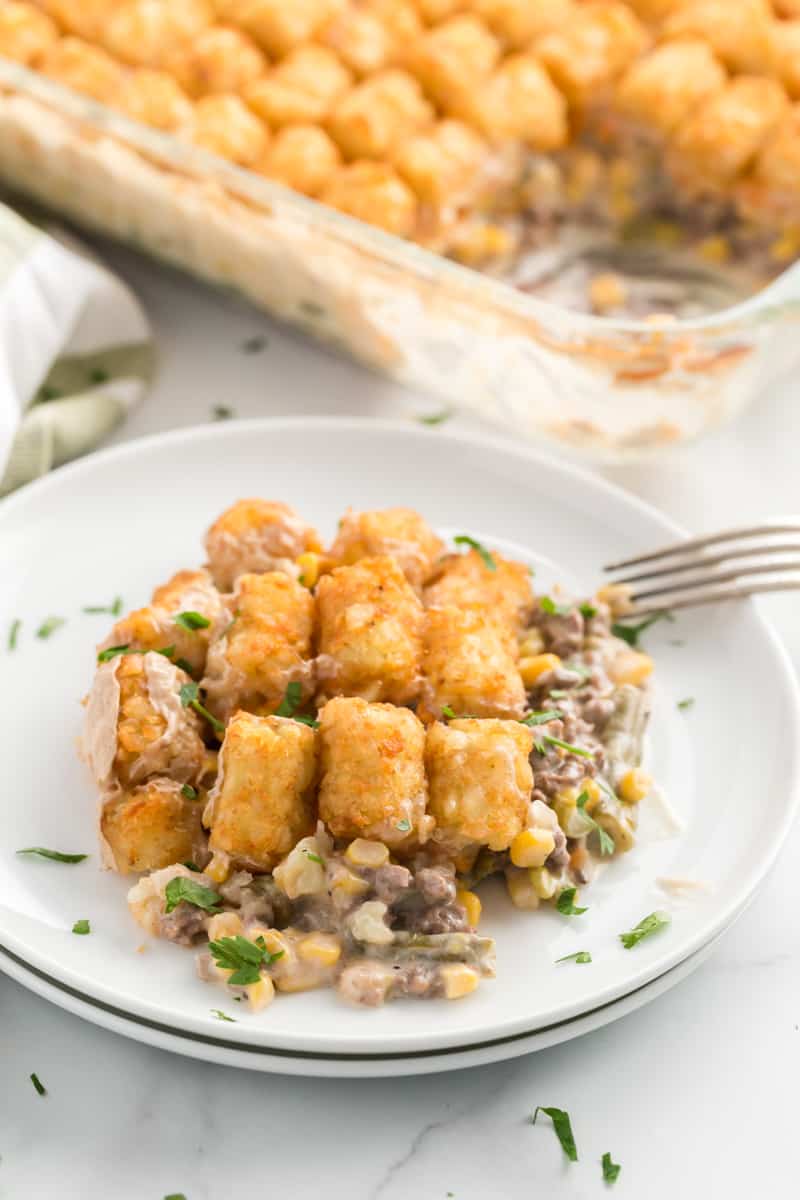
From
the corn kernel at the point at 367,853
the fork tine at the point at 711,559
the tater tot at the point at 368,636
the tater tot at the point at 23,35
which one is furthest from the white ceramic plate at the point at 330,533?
the tater tot at the point at 23,35

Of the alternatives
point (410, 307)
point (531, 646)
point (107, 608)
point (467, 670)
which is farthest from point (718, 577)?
point (107, 608)

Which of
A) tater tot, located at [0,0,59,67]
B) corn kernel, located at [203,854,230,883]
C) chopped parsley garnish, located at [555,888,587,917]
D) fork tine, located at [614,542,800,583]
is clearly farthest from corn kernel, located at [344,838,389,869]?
tater tot, located at [0,0,59,67]

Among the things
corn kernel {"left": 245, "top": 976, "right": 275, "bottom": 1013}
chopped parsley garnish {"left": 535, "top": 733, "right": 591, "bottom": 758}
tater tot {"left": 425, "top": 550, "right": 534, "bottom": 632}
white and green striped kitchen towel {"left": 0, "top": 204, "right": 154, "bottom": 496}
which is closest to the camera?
corn kernel {"left": 245, "top": 976, "right": 275, "bottom": 1013}

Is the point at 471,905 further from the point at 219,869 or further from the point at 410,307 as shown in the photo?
the point at 410,307

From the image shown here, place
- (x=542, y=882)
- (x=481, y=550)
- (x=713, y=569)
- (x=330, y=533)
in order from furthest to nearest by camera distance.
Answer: (x=330, y=533) < (x=713, y=569) < (x=481, y=550) < (x=542, y=882)

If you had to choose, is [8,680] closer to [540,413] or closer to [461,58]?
[540,413]

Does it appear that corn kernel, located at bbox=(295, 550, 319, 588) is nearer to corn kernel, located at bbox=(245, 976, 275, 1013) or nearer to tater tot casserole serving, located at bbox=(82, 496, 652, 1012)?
tater tot casserole serving, located at bbox=(82, 496, 652, 1012)

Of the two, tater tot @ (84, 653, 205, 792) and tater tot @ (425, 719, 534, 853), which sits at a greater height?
tater tot @ (425, 719, 534, 853)
